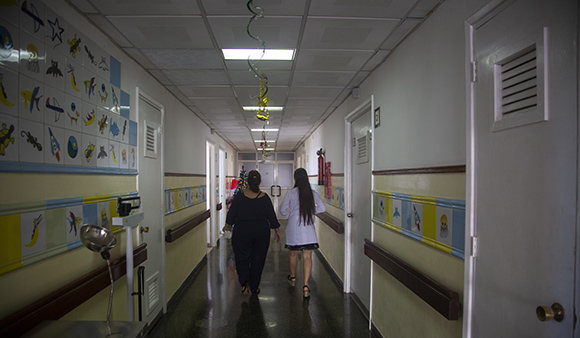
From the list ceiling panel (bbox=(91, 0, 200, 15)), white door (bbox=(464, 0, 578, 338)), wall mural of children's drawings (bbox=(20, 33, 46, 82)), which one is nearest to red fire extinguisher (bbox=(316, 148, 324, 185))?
ceiling panel (bbox=(91, 0, 200, 15))

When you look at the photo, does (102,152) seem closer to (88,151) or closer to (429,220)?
(88,151)

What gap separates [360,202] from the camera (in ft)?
12.2

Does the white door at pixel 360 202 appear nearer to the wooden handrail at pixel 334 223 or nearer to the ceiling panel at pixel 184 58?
the wooden handrail at pixel 334 223

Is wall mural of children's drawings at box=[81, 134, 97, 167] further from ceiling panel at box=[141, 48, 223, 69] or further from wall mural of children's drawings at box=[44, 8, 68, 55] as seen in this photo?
ceiling panel at box=[141, 48, 223, 69]

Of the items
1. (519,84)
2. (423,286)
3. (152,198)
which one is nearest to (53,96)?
(152,198)

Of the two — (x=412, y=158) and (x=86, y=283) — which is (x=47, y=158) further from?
(x=412, y=158)

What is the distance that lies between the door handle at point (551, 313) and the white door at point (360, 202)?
7.30ft

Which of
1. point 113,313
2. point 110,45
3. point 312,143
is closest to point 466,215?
point 113,313

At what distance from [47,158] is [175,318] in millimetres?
2446

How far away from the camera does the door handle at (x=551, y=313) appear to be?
108 cm

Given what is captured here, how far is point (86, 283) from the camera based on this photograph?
1906 millimetres

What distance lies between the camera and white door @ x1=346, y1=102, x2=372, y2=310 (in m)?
3.42

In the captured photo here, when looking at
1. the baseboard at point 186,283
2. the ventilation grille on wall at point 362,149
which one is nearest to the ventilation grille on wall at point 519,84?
the ventilation grille on wall at point 362,149

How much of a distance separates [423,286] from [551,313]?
90cm
